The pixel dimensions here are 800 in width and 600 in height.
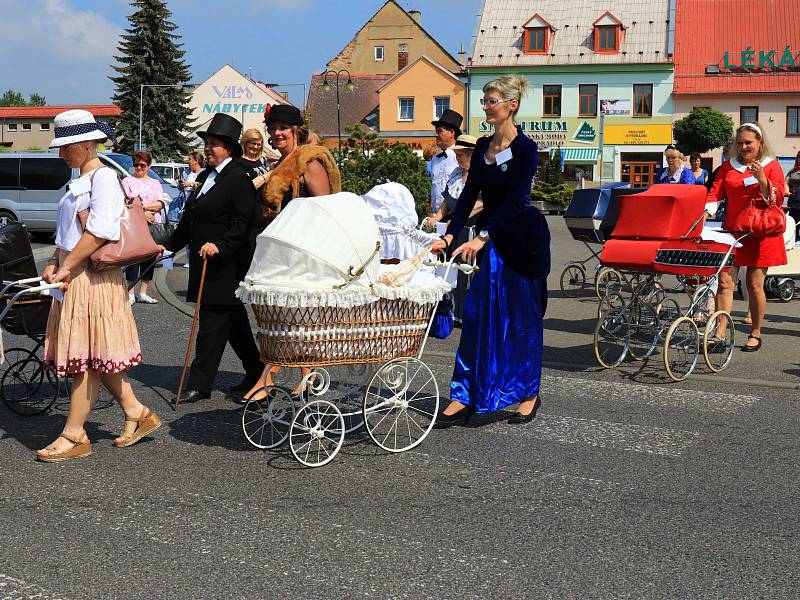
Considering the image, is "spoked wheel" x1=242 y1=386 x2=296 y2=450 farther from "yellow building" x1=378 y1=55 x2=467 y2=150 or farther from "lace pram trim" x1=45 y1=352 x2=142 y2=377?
"yellow building" x1=378 y1=55 x2=467 y2=150

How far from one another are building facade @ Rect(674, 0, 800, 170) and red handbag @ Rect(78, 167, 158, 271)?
52971mm

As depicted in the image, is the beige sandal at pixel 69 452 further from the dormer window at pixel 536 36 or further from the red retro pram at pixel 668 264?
the dormer window at pixel 536 36

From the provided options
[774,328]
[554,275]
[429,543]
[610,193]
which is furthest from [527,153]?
[554,275]

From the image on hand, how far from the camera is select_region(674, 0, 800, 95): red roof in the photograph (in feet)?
186

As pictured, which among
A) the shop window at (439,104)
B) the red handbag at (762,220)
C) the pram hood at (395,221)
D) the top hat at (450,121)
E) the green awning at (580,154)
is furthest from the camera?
the shop window at (439,104)

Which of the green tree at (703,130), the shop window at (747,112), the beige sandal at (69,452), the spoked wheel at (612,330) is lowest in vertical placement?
the beige sandal at (69,452)

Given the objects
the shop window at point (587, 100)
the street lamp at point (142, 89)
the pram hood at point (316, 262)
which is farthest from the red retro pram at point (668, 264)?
the street lamp at point (142, 89)

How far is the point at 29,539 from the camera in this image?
177 inches

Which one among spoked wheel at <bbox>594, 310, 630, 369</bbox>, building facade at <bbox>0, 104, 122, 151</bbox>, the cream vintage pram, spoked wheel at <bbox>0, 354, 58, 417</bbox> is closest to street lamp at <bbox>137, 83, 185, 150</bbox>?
building facade at <bbox>0, 104, 122, 151</bbox>

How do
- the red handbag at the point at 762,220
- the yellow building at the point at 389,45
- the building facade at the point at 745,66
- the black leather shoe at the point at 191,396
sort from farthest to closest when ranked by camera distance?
the yellow building at the point at 389,45
the building facade at the point at 745,66
the red handbag at the point at 762,220
the black leather shoe at the point at 191,396

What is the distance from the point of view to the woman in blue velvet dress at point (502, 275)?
6.39 m

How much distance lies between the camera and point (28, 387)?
7.11 meters

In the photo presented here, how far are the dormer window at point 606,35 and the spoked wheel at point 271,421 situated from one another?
5494 centimetres

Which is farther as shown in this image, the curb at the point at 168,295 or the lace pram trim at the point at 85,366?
the curb at the point at 168,295
